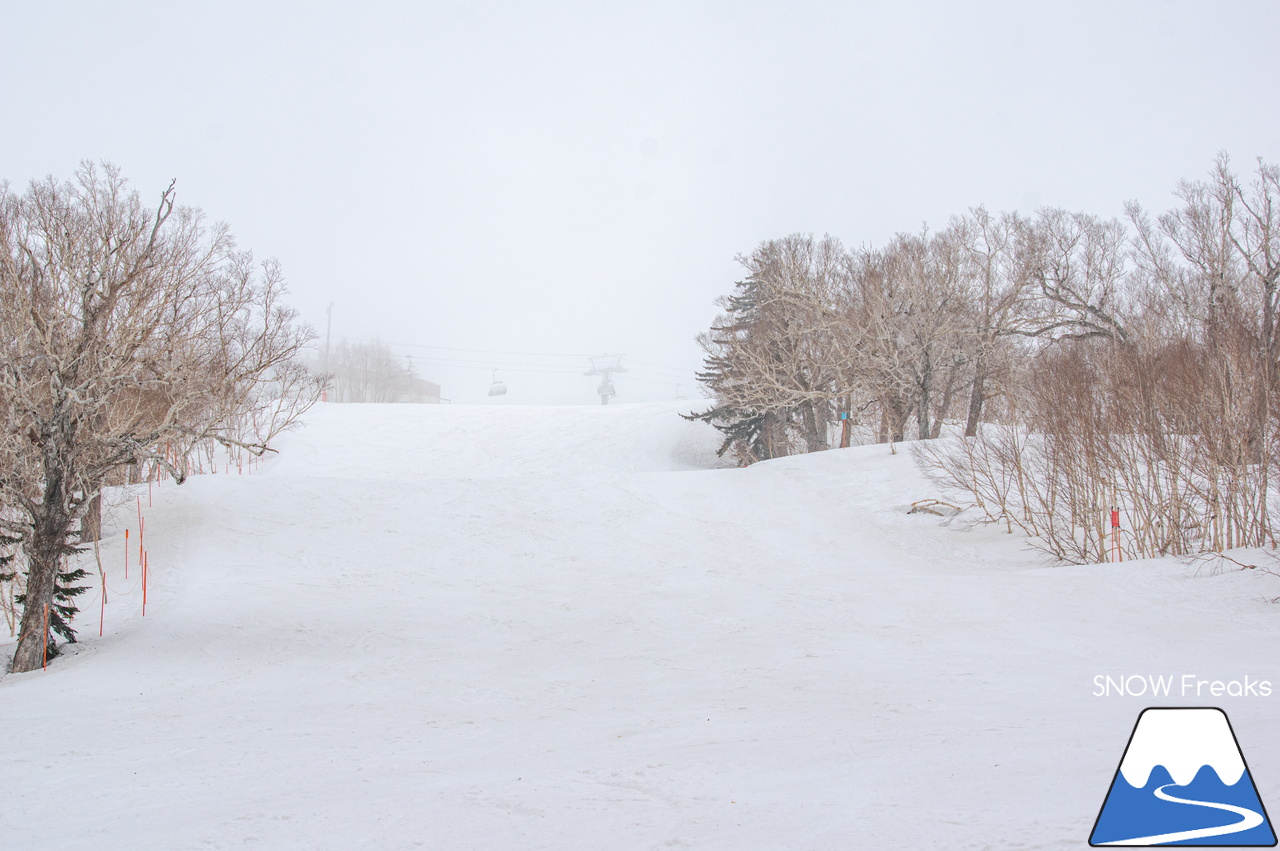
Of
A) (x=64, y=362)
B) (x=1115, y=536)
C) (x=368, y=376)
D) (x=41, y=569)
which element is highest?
(x=368, y=376)

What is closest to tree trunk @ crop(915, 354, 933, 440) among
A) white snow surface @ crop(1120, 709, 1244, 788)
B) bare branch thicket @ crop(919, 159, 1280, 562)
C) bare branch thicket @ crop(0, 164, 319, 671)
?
bare branch thicket @ crop(919, 159, 1280, 562)

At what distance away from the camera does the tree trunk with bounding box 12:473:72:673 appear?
11188 millimetres

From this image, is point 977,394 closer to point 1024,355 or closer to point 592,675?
point 1024,355

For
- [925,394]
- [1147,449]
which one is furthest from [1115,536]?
[925,394]

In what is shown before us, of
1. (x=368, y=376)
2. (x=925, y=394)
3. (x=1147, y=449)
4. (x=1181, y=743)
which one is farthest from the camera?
(x=368, y=376)

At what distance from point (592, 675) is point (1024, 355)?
1076 inches

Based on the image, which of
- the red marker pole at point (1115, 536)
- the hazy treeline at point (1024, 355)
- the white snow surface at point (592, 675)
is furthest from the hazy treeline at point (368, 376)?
the red marker pole at point (1115, 536)

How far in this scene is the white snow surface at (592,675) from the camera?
479 centimetres

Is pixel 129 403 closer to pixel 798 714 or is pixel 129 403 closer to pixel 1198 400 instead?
pixel 798 714

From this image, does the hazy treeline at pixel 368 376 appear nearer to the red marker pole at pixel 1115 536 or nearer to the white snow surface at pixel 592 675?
the white snow surface at pixel 592 675

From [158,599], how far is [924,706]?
14007 mm

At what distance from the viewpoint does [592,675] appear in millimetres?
9562

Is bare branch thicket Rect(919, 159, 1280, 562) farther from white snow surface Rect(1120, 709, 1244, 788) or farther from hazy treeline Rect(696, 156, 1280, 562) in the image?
white snow surface Rect(1120, 709, 1244, 788)

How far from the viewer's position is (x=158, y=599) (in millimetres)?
14453
